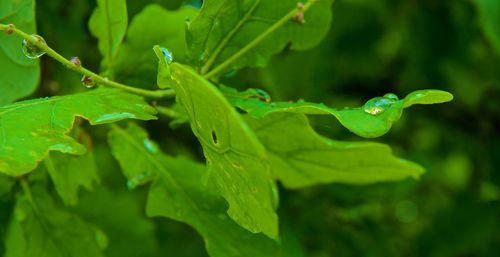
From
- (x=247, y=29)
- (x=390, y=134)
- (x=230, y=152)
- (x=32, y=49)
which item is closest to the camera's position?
(x=230, y=152)

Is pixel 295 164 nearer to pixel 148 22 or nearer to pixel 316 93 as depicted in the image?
pixel 148 22

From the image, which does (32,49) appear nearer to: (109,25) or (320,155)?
(109,25)

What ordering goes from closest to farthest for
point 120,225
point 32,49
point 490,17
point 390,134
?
point 32,49 < point 490,17 < point 120,225 < point 390,134

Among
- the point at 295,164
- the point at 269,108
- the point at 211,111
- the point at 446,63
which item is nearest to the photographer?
the point at 211,111

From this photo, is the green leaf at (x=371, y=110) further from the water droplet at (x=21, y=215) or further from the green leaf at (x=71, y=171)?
the water droplet at (x=21, y=215)

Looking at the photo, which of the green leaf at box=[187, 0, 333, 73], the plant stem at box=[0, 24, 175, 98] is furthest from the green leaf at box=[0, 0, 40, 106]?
the green leaf at box=[187, 0, 333, 73]

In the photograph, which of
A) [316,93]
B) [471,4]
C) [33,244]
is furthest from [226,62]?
[471,4]

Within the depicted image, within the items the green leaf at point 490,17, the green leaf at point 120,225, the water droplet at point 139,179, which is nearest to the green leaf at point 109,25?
the water droplet at point 139,179

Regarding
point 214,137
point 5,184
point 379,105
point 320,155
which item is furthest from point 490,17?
point 5,184
